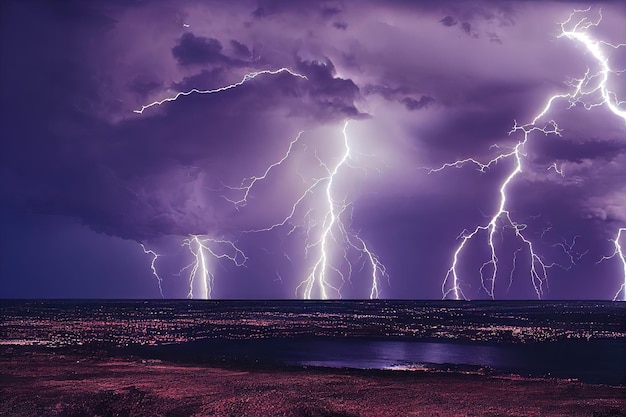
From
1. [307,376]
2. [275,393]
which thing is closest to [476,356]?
[307,376]

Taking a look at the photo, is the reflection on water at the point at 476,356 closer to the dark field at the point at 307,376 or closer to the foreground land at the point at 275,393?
the dark field at the point at 307,376

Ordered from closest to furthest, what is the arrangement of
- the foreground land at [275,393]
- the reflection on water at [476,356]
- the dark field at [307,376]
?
1. the foreground land at [275,393]
2. the dark field at [307,376]
3. the reflection on water at [476,356]

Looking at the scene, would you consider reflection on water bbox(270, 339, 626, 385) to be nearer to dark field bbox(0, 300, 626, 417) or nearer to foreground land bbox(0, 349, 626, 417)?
dark field bbox(0, 300, 626, 417)

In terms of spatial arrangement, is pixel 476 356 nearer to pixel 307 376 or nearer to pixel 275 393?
pixel 307 376

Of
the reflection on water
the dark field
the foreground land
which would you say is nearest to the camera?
the foreground land

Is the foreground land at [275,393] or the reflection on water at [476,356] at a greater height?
the foreground land at [275,393]

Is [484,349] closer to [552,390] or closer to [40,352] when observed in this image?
[552,390]

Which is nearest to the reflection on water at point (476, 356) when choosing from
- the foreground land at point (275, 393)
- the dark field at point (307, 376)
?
the dark field at point (307, 376)

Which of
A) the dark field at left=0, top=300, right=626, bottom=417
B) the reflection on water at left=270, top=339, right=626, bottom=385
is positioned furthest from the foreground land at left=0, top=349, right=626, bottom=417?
the reflection on water at left=270, top=339, right=626, bottom=385

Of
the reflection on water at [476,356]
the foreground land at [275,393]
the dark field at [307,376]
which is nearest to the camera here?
the foreground land at [275,393]
